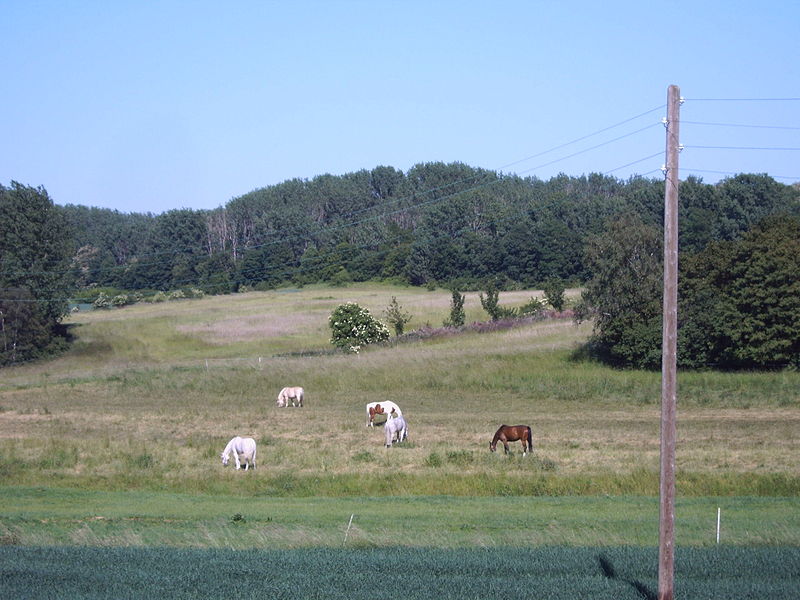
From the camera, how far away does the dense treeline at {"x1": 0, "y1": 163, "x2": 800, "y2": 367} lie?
47531 mm

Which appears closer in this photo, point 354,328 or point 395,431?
point 395,431

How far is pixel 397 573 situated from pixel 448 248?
9189 centimetres

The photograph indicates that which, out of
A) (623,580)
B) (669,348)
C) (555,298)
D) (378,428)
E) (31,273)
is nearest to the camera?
(669,348)

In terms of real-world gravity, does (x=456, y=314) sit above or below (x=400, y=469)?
above

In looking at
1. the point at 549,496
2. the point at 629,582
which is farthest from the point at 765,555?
the point at 549,496

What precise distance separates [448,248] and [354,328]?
42173 mm

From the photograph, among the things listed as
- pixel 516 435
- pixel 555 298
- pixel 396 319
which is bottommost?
pixel 516 435

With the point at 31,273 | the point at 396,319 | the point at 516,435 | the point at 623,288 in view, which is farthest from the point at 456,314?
the point at 516,435

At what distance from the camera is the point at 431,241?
105 metres

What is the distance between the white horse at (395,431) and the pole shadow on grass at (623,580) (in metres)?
14.9

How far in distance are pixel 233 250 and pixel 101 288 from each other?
1770cm

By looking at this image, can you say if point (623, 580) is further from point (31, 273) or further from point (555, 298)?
point (31, 273)

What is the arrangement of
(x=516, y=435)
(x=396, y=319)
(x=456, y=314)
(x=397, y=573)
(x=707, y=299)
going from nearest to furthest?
(x=397, y=573) → (x=516, y=435) → (x=707, y=299) → (x=396, y=319) → (x=456, y=314)

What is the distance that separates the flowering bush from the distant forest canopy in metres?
28.8
